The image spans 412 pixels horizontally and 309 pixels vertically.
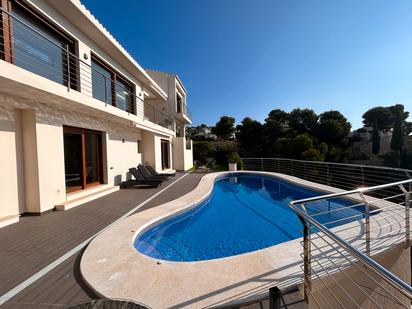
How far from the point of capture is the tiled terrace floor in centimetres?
257

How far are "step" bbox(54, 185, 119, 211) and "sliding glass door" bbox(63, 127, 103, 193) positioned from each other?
0.28 m

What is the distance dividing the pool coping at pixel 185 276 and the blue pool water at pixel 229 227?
96 cm

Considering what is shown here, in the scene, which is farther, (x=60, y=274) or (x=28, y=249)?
(x=28, y=249)

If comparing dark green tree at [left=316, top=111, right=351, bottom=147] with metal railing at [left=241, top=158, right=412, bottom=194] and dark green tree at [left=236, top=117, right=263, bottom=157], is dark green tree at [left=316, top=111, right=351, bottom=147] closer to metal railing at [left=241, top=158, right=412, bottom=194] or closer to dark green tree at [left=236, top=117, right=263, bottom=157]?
dark green tree at [left=236, top=117, right=263, bottom=157]

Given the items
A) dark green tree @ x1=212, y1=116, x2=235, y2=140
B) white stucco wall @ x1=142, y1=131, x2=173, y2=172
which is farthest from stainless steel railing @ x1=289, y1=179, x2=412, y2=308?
dark green tree @ x1=212, y1=116, x2=235, y2=140

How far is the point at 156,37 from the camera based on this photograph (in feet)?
44.7

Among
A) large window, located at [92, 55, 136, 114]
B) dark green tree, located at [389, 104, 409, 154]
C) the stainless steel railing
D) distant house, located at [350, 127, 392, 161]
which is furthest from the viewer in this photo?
distant house, located at [350, 127, 392, 161]

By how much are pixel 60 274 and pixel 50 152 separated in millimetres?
4263

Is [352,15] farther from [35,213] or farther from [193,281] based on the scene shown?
[35,213]

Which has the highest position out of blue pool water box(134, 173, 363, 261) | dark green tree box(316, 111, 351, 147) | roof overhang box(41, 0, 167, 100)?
roof overhang box(41, 0, 167, 100)

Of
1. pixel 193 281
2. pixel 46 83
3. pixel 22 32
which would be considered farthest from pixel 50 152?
pixel 193 281

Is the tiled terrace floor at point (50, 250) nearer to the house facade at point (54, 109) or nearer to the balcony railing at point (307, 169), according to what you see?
the house facade at point (54, 109)

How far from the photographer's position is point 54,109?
630 centimetres

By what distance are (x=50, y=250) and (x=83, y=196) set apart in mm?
3891
